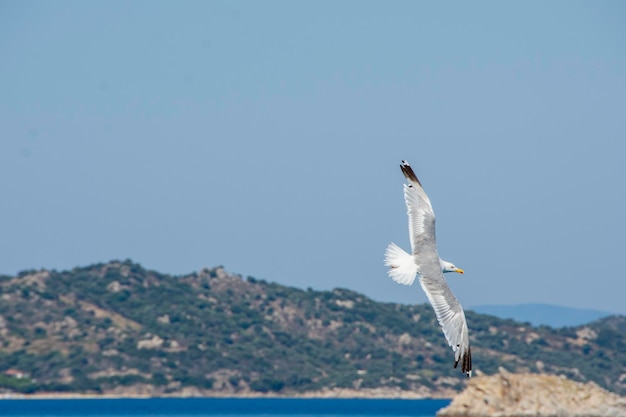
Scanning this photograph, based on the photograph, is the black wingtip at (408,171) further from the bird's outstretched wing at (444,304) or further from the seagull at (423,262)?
the bird's outstretched wing at (444,304)

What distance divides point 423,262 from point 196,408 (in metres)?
148

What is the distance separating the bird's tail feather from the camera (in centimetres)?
2670

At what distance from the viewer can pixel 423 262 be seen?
27.3 meters

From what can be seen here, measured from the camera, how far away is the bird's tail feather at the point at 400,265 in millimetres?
26703

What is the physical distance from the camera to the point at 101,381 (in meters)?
188

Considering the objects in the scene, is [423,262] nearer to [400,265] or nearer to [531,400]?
[400,265]

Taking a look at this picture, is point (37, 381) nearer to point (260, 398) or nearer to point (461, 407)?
point (260, 398)

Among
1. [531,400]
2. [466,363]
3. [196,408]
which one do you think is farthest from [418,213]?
[196,408]

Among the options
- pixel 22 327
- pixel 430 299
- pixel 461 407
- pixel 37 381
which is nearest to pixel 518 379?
Result: pixel 461 407

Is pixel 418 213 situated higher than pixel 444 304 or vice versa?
pixel 418 213

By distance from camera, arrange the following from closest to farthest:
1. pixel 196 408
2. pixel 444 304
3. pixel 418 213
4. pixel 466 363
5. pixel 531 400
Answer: pixel 466 363, pixel 444 304, pixel 418 213, pixel 531 400, pixel 196 408

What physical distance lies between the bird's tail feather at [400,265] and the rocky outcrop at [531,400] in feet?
205

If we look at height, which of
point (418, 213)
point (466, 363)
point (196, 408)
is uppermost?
point (196, 408)

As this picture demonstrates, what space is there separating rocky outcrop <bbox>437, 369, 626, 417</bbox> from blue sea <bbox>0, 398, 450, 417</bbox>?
65991 millimetres
